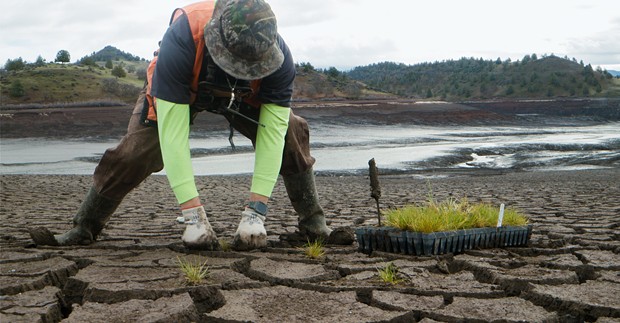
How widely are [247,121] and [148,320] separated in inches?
70.0

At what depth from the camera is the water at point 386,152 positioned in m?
18.0

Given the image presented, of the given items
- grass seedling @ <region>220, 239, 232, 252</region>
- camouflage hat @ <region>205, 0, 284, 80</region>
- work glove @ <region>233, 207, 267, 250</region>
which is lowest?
grass seedling @ <region>220, 239, 232, 252</region>

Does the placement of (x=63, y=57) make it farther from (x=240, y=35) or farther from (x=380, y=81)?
(x=240, y=35)

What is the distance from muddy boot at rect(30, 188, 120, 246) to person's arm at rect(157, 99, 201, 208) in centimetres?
92

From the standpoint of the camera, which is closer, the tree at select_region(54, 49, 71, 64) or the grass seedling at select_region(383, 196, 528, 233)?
the grass seedling at select_region(383, 196, 528, 233)

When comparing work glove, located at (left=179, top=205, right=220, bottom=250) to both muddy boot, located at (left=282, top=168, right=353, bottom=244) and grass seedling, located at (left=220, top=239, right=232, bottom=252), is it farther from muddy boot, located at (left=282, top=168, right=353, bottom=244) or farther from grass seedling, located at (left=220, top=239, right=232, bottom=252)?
muddy boot, located at (left=282, top=168, right=353, bottom=244)

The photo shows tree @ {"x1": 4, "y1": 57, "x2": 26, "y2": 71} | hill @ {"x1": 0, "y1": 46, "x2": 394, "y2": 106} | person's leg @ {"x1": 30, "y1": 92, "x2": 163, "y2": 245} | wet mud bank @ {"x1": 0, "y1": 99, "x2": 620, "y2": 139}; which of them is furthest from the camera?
tree @ {"x1": 4, "y1": 57, "x2": 26, "y2": 71}

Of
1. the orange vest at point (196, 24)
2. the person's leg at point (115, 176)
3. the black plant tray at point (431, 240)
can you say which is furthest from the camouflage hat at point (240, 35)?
the black plant tray at point (431, 240)

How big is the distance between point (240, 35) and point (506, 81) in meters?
68.3

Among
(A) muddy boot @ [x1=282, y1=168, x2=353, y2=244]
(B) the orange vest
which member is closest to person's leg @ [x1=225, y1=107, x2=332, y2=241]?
(A) muddy boot @ [x1=282, y1=168, x2=353, y2=244]

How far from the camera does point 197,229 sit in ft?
12.9

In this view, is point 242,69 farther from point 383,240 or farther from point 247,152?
point 247,152

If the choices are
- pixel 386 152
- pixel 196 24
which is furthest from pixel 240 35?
pixel 386 152

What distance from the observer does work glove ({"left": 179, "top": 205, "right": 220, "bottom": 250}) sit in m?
3.89
